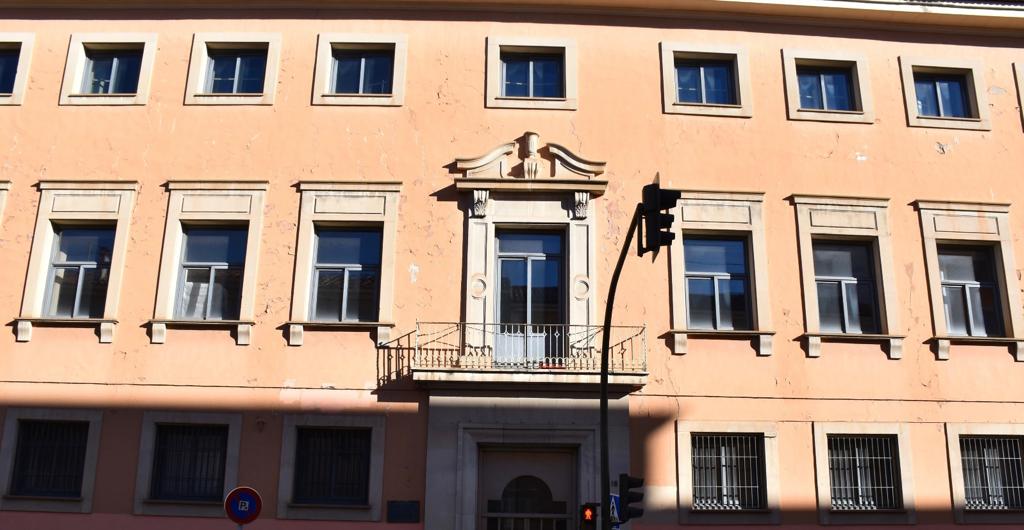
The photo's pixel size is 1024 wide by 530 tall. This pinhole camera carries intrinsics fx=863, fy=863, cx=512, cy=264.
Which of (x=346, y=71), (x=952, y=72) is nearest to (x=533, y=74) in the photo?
(x=346, y=71)

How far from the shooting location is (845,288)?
16.0 meters

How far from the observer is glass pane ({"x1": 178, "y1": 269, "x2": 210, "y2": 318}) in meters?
15.7

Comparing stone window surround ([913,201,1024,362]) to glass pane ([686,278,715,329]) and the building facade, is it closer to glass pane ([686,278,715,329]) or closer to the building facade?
the building facade

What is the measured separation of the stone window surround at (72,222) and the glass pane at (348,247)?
3552 mm

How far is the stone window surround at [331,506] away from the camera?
47.1 feet

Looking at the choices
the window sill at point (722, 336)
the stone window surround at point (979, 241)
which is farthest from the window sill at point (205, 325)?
the stone window surround at point (979, 241)

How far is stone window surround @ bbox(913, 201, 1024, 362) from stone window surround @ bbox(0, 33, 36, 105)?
17.3 meters

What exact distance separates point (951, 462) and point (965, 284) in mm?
3427

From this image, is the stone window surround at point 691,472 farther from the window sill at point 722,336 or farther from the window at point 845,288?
the window at point 845,288

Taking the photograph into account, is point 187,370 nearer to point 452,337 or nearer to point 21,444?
point 21,444

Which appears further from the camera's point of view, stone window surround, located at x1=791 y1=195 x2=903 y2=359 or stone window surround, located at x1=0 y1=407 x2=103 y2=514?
stone window surround, located at x1=791 y1=195 x2=903 y2=359

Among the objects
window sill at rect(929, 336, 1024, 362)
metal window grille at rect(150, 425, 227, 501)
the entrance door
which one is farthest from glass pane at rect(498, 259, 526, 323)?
window sill at rect(929, 336, 1024, 362)

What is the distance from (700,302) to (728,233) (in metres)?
1.41

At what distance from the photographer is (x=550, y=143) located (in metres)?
16.2
